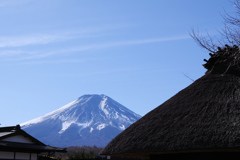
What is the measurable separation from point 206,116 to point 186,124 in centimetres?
48

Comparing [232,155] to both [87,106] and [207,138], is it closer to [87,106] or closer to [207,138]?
[207,138]

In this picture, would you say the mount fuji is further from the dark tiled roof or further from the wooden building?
the wooden building

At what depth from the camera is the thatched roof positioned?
7658 millimetres

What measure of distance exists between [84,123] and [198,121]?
141238 millimetres

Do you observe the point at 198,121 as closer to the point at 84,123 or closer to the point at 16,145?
the point at 16,145

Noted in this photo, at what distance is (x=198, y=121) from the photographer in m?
8.43

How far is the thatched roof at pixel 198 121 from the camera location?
766 centimetres

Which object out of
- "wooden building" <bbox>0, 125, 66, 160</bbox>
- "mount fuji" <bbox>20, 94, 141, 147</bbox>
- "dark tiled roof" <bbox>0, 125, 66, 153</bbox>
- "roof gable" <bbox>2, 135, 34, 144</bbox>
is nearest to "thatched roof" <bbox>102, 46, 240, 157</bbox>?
"dark tiled roof" <bbox>0, 125, 66, 153</bbox>

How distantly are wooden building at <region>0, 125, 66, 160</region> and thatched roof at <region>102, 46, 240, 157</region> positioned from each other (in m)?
9.32

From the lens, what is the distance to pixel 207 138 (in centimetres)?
766

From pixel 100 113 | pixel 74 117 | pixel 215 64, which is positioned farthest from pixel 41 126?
pixel 215 64

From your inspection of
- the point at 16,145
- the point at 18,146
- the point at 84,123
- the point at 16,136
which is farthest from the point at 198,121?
the point at 84,123

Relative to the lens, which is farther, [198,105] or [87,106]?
[87,106]

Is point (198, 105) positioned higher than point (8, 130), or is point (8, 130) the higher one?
point (8, 130)
